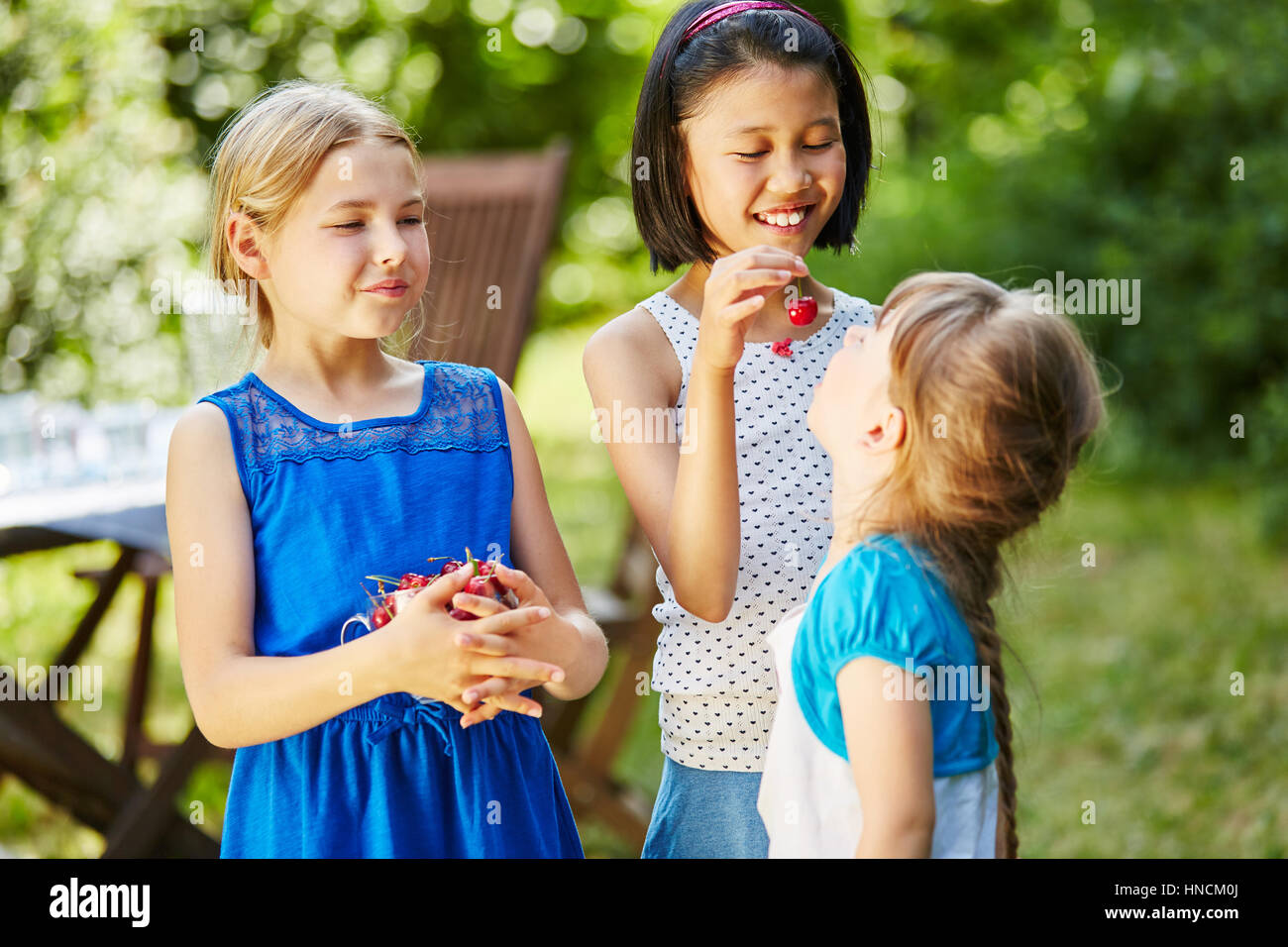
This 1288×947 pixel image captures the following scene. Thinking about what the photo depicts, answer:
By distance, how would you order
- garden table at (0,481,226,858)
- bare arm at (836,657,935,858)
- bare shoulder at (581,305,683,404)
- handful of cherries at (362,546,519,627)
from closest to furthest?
bare arm at (836,657,935,858), handful of cherries at (362,546,519,627), bare shoulder at (581,305,683,404), garden table at (0,481,226,858)

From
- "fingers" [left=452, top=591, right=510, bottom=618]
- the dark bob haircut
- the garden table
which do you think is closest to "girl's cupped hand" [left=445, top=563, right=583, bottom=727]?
"fingers" [left=452, top=591, right=510, bottom=618]

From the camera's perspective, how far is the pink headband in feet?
5.68

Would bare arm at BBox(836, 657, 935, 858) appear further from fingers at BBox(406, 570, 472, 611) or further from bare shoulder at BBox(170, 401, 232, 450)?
bare shoulder at BBox(170, 401, 232, 450)

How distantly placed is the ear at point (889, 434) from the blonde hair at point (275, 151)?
65cm

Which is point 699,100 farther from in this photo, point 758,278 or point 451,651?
point 451,651

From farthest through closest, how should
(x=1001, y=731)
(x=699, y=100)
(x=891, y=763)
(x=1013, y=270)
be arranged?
(x=1013, y=270) → (x=699, y=100) → (x=1001, y=731) → (x=891, y=763)

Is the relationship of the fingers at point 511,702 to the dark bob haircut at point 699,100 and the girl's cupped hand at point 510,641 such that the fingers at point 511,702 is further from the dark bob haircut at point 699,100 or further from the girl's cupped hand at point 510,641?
the dark bob haircut at point 699,100

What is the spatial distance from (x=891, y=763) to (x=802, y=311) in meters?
0.70

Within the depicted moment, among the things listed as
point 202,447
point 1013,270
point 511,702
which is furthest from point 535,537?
point 1013,270

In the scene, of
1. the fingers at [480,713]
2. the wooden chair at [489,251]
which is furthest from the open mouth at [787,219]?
the wooden chair at [489,251]

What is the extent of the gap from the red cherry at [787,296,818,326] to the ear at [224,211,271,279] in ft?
2.19

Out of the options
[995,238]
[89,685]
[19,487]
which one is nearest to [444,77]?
[995,238]

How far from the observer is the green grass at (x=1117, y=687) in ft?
12.4

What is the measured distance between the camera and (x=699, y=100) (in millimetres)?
1695
